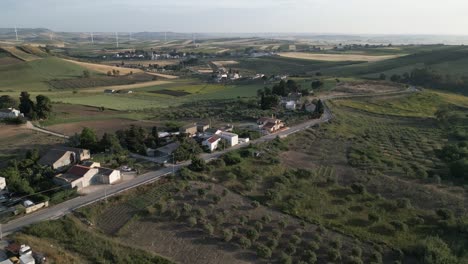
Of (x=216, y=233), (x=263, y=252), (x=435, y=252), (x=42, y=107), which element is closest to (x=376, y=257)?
(x=435, y=252)

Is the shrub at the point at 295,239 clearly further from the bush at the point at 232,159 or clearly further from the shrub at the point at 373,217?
the bush at the point at 232,159

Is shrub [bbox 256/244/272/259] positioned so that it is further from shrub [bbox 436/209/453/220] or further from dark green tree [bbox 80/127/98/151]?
dark green tree [bbox 80/127/98/151]

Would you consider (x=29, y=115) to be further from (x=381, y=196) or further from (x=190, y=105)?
(x=381, y=196)

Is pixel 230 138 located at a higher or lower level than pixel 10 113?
higher

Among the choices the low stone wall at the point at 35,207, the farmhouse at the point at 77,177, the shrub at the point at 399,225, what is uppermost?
the farmhouse at the point at 77,177

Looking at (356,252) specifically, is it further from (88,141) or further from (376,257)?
(88,141)

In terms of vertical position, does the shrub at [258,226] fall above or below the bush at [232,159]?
below

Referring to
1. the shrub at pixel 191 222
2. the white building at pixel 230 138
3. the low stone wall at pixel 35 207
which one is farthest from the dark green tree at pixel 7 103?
the shrub at pixel 191 222
